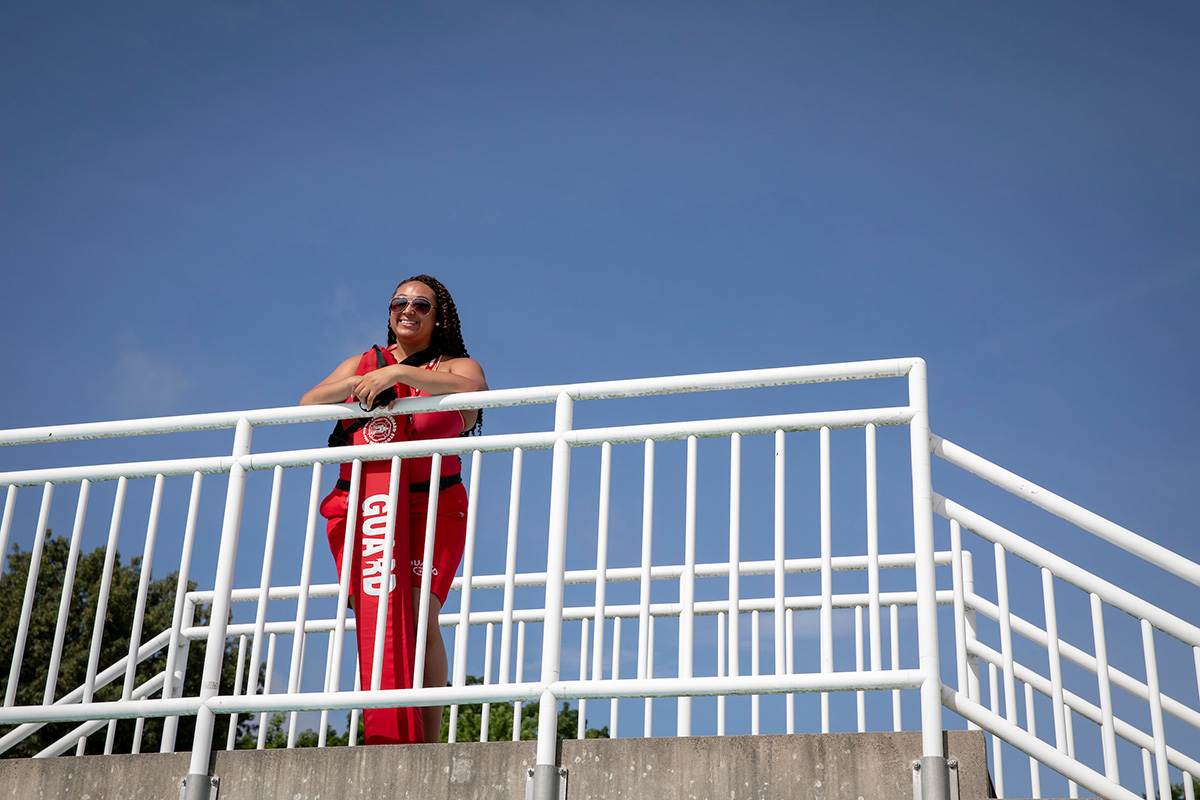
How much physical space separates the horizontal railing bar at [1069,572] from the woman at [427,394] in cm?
202

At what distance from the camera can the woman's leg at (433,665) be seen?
4.73 meters

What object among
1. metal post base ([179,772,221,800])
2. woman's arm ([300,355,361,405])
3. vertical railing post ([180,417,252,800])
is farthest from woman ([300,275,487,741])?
metal post base ([179,772,221,800])

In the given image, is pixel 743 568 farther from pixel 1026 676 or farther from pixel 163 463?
pixel 163 463

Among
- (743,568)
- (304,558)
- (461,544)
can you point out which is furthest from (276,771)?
(743,568)

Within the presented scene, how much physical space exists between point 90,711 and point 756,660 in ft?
9.02

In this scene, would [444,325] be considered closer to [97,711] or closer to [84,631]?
[97,711]

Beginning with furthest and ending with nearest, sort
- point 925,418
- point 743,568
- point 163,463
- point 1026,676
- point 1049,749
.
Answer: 1. point 743,568
2. point 1026,676
3. point 163,463
4. point 925,418
5. point 1049,749

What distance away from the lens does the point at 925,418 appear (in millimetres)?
4266

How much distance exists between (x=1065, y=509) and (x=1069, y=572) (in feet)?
0.89

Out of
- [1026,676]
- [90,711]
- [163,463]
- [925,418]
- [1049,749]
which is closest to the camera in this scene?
[1049,749]

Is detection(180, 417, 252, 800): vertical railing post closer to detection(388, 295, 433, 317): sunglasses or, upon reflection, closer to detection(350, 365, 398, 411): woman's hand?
detection(350, 365, 398, 411): woman's hand

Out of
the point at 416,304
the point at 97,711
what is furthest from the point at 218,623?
the point at 416,304

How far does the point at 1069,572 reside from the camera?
4172mm

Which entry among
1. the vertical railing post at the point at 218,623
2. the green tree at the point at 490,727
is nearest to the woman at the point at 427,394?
the vertical railing post at the point at 218,623
